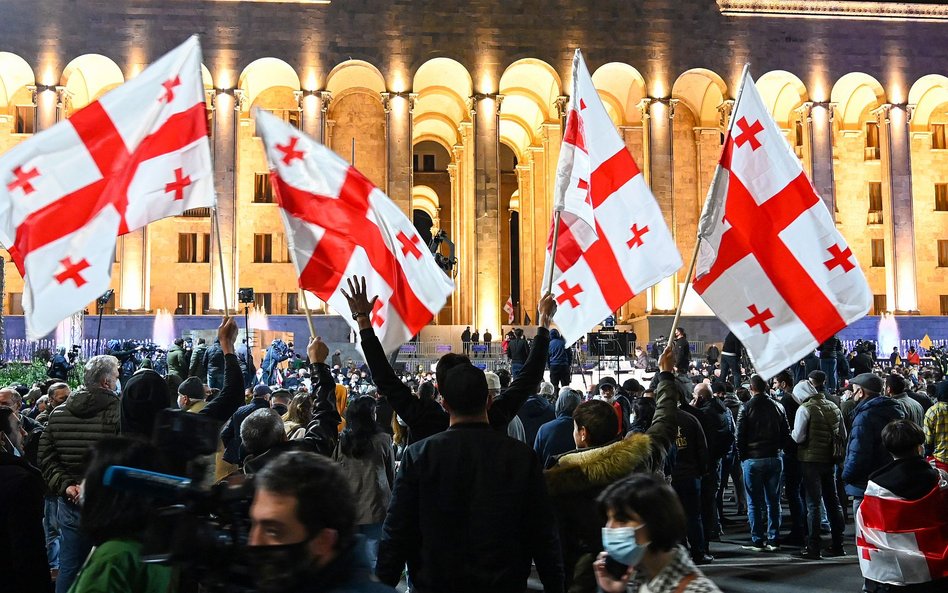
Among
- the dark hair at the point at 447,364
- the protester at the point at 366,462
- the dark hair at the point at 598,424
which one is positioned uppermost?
the dark hair at the point at 447,364

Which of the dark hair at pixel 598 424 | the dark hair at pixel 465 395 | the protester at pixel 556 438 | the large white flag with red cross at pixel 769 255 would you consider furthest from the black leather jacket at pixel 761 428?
the dark hair at pixel 465 395

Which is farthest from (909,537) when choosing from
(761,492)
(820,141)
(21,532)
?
(820,141)

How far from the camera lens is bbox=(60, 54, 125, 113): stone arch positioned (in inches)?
1369

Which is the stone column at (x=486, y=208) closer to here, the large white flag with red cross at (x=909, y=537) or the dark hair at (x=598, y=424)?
the large white flag with red cross at (x=909, y=537)

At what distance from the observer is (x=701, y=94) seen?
132 ft

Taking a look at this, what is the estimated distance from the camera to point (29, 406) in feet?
36.4

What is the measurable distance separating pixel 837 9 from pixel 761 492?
110 ft

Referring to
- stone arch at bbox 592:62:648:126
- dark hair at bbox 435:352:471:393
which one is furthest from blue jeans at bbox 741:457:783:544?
stone arch at bbox 592:62:648:126

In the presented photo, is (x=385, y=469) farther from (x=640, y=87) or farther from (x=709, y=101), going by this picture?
(x=709, y=101)

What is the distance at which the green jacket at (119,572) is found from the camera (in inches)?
106

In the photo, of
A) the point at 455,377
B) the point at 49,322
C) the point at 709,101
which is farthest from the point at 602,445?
the point at 709,101

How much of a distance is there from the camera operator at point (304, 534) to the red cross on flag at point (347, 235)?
459 cm

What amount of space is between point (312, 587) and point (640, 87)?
124 feet

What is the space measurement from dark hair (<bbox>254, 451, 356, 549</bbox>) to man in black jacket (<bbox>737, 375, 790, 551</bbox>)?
7476 mm
